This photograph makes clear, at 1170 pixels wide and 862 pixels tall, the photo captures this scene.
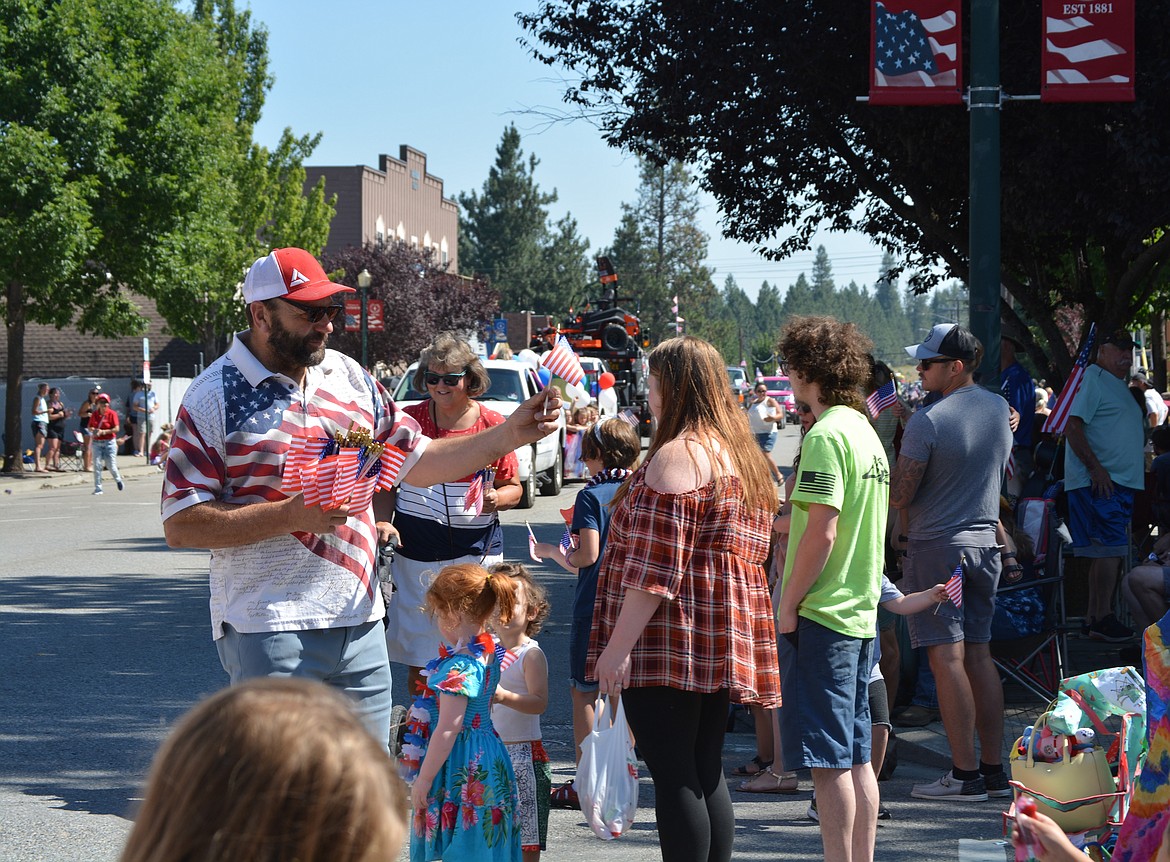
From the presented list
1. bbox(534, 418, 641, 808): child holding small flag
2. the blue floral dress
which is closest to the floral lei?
bbox(534, 418, 641, 808): child holding small flag

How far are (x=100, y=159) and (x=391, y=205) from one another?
36.1 meters

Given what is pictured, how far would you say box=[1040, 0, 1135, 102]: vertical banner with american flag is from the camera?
28.4 ft

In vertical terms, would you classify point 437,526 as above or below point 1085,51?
below

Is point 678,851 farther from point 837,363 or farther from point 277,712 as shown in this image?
point 277,712

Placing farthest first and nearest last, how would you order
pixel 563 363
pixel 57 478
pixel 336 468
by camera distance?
pixel 57 478 → pixel 563 363 → pixel 336 468

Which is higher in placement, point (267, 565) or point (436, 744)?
point (267, 565)


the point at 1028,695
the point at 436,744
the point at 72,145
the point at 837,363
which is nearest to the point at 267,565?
the point at 436,744

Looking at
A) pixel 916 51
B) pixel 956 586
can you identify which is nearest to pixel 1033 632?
pixel 956 586

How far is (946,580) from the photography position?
5840 mm

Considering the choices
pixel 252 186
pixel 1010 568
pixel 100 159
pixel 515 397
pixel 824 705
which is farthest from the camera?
pixel 252 186

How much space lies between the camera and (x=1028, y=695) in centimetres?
794

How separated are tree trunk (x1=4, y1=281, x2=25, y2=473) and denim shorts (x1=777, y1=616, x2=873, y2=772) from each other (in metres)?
26.4

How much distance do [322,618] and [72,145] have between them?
26.7 m

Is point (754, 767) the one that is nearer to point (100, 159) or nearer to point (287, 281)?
point (287, 281)
